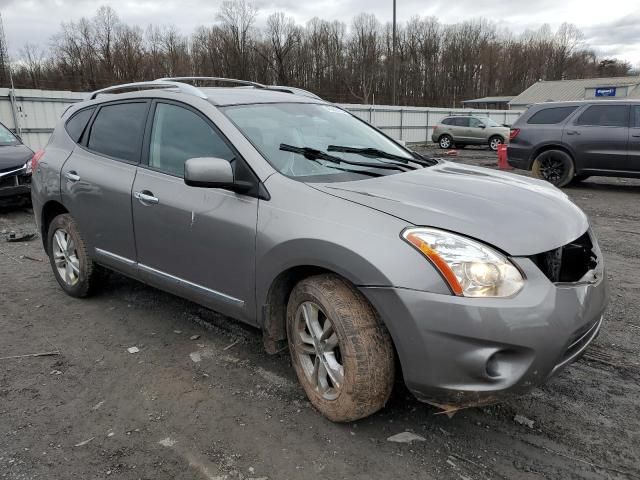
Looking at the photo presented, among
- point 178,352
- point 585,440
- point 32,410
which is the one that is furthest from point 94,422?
point 585,440

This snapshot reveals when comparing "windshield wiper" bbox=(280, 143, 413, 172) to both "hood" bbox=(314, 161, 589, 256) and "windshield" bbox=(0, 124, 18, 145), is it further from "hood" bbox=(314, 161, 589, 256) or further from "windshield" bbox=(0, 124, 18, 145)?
"windshield" bbox=(0, 124, 18, 145)

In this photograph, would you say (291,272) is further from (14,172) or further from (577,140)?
(577,140)

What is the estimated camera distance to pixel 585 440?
247 centimetres

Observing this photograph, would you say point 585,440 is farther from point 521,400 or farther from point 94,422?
point 94,422

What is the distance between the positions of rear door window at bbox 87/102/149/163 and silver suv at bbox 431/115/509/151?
2171cm

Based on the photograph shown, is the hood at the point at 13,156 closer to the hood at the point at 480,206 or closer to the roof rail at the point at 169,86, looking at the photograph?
the roof rail at the point at 169,86

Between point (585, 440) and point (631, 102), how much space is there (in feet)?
32.1

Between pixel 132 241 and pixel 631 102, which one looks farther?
pixel 631 102

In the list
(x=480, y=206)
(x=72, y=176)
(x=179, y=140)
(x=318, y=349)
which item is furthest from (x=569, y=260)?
(x=72, y=176)

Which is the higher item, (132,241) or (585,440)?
(132,241)

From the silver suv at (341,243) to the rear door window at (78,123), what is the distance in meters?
0.35

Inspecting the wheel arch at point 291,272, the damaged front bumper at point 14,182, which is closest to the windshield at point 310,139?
the wheel arch at point 291,272

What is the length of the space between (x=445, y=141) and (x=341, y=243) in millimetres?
23611

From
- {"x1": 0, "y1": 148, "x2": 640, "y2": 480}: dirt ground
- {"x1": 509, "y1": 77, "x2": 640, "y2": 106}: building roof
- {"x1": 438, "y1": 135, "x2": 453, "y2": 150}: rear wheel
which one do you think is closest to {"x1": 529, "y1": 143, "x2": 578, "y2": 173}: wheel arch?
{"x1": 0, "y1": 148, "x2": 640, "y2": 480}: dirt ground
